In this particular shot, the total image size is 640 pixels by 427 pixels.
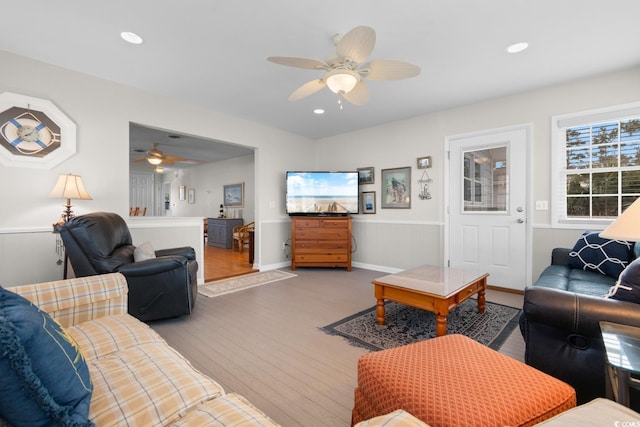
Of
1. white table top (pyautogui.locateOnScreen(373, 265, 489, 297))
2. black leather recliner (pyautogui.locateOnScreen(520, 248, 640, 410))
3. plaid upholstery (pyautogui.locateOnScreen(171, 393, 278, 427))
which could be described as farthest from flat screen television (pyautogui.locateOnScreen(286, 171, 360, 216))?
plaid upholstery (pyautogui.locateOnScreen(171, 393, 278, 427))

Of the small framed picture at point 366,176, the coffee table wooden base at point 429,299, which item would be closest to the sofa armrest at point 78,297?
the coffee table wooden base at point 429,299

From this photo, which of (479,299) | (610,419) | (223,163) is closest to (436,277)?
(479,299)

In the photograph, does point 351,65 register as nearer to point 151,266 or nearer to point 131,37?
point 131,37

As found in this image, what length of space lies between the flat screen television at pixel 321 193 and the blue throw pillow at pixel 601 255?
297 centimetres

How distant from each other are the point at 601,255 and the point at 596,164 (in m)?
1.27

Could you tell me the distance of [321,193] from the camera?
504cm

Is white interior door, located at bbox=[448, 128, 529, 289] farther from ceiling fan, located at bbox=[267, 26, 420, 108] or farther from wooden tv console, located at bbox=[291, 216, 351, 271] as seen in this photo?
ceiling fan, located at bbox=[267, 26, 420, 108]

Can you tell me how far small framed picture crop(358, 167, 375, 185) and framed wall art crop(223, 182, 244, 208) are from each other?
3675mm

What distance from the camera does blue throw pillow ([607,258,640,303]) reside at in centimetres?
134

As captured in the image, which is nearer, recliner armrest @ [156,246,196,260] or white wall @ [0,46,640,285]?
white wall @ [0,46,640,285]

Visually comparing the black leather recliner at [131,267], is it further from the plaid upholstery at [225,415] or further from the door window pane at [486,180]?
the door window pane at [486,180]

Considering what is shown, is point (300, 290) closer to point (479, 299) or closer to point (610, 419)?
point (479, 299)

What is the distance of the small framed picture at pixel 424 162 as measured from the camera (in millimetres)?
4277

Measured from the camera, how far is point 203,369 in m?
1.87
